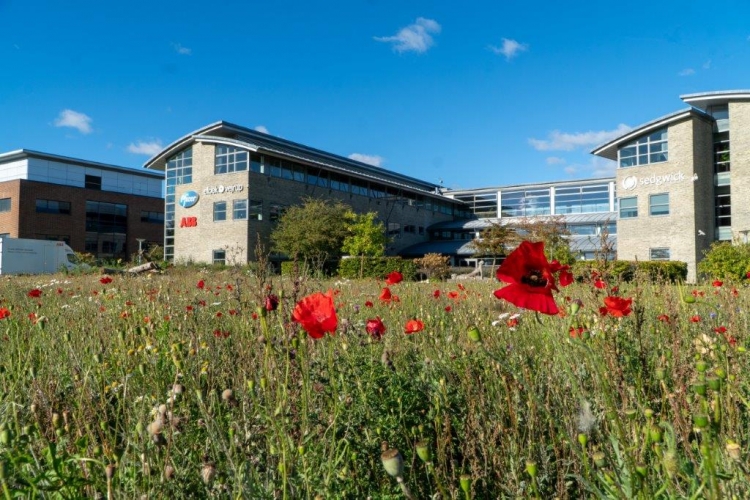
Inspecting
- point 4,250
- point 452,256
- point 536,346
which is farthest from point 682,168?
point 4,250

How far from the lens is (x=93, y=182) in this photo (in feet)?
152

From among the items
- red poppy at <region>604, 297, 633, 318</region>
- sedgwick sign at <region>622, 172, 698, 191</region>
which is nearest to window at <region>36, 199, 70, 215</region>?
sedgwick sign at <region>622, 172, 698, 191</region>

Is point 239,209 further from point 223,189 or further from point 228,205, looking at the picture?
point 223,189

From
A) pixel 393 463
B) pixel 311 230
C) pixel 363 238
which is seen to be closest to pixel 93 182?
pixel 311 230

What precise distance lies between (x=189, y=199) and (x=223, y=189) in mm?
3376

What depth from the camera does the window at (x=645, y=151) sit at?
30469 mm

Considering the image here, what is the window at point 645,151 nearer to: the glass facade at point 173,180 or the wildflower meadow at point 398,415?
the glass facade at point 173,180

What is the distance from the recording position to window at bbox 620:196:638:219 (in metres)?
31.7

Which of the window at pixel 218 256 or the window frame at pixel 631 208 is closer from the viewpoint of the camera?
the window frame at pixel 631 208

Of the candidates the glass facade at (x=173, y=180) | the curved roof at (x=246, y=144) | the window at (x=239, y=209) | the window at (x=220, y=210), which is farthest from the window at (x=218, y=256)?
the curved roof at (x=246, y=144)

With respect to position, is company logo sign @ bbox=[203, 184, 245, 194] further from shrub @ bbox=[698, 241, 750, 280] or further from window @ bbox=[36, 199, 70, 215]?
shrub @ bbox=[698, 241, 750, 280]

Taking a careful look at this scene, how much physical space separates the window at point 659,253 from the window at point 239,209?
77.8 ft

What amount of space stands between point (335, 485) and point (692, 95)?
34.4 metres

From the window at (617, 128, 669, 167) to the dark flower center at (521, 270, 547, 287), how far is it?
33.2m
